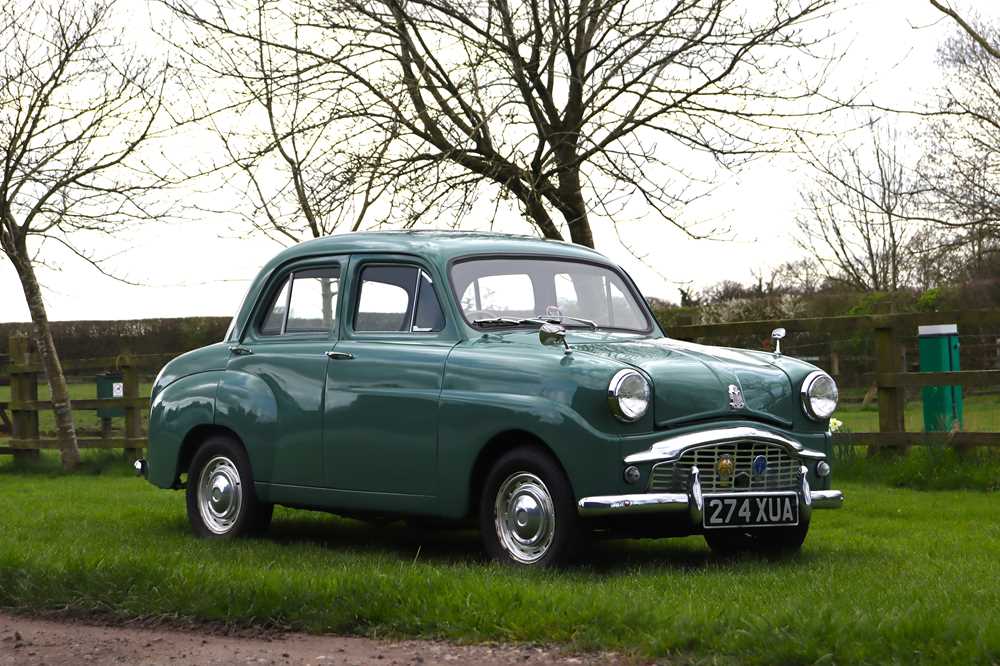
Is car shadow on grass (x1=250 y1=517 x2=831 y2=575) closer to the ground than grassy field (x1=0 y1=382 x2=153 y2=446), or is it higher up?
closer to the ground

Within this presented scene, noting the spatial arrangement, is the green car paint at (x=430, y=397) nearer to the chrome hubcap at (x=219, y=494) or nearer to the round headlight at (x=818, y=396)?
the round headlight at (x=818, y=396)

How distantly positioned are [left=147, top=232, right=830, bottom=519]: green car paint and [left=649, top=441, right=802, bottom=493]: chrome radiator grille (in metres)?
0.11

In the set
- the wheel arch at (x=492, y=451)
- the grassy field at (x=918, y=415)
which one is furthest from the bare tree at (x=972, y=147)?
the wheel arch at (x=492, y=451)

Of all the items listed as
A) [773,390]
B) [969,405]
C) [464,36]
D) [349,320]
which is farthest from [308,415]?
[969,405]

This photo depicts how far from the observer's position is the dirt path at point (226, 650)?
219 inches

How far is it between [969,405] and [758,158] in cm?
840

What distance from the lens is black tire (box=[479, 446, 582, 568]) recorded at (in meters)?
7.18

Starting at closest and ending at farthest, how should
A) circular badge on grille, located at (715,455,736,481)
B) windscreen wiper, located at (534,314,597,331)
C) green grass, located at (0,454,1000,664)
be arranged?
green grass, located at (0,454,1000,664) → circular badge on grille, located at (715,455,736,481) → windscreen wiper, located at (534,314,597,331)

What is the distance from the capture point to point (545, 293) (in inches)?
339

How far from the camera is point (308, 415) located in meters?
8.66

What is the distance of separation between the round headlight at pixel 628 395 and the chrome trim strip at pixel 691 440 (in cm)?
18

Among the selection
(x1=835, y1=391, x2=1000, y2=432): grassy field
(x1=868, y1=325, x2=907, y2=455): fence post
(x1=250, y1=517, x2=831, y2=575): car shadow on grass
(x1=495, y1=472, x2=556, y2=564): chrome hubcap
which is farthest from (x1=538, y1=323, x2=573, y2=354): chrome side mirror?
(x1=835, y1=391, x2=1000, y2=432): grassy field

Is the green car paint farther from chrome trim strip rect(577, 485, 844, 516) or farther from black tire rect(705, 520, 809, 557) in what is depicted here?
black tire rect(705, 520, 809, 557)

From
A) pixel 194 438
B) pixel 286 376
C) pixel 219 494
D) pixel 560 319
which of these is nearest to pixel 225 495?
pixel 219 494
